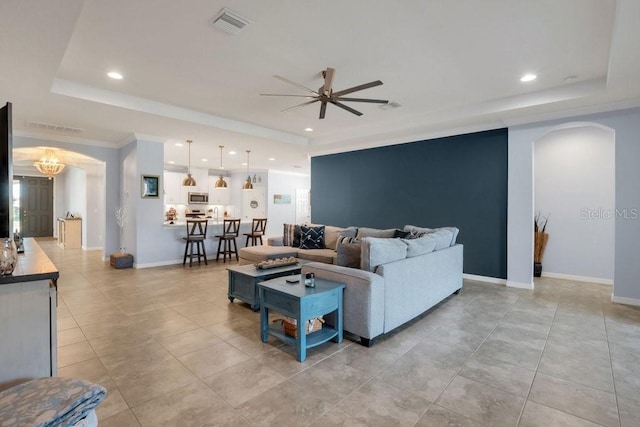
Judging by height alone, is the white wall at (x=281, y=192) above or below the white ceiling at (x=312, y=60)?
below

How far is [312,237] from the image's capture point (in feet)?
19.3

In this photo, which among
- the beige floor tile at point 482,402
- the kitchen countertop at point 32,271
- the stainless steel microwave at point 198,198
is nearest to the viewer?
the kitchen countertop at point 32,271

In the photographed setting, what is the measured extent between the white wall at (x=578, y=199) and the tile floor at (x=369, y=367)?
167 centimetres

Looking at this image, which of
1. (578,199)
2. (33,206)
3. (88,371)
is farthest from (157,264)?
(33,206)

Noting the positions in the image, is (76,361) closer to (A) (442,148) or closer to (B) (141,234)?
(B) (141,234)

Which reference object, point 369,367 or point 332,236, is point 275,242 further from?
point 369,367

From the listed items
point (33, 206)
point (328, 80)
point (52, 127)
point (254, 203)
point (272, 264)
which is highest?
point (52, 127)

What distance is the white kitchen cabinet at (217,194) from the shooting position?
476 inches

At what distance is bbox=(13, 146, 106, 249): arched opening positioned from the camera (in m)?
7.65

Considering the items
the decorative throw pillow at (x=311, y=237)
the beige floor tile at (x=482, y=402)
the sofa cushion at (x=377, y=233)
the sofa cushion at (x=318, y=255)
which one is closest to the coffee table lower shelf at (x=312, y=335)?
the beige floor tile at (x=482, y=402)

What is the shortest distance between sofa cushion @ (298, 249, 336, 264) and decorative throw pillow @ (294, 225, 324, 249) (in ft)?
0.66

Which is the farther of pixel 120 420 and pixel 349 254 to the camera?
pixel 349 254

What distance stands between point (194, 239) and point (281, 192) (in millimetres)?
6552

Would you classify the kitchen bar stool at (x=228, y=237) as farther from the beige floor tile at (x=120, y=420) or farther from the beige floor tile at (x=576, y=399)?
the beige floor tile at (x=576, y=399)
